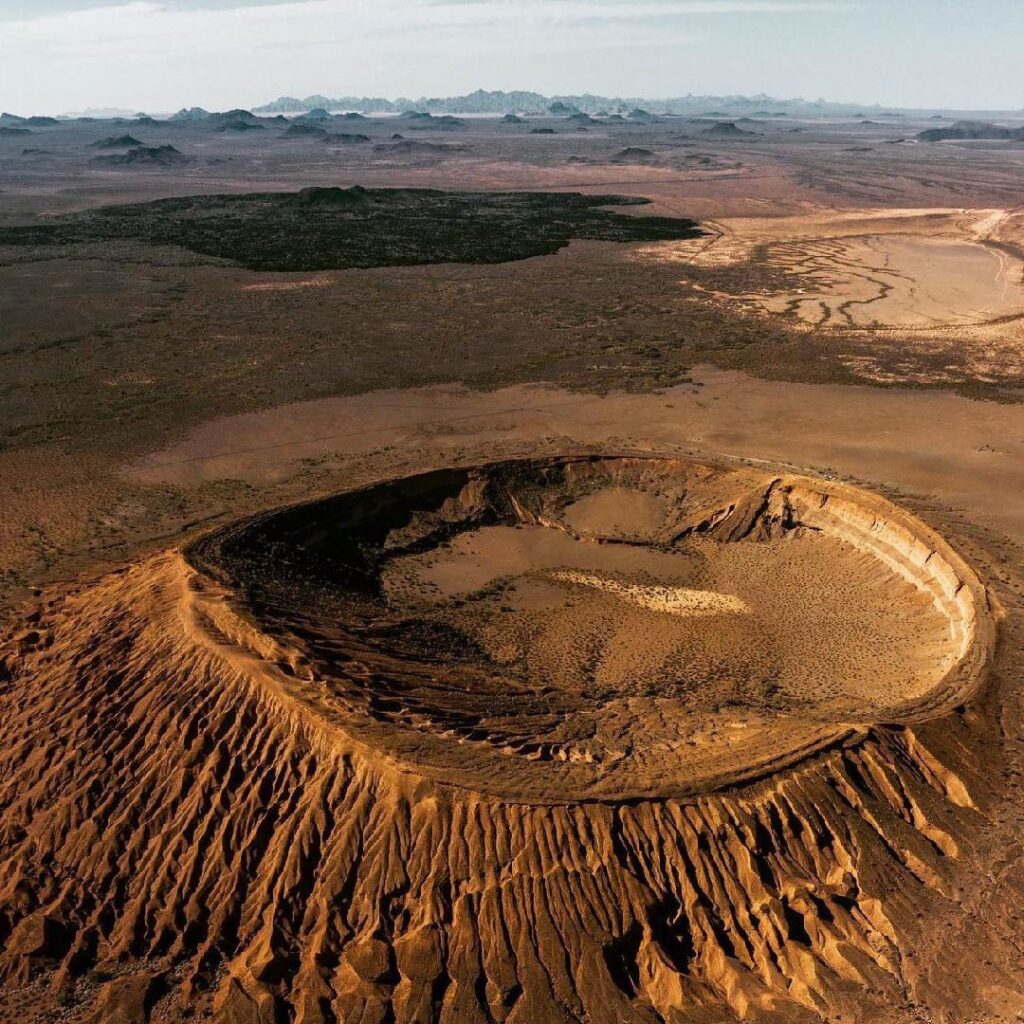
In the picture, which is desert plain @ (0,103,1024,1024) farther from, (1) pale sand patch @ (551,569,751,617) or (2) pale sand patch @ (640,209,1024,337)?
(2) pale sand patch @ (640,209,1024,337)

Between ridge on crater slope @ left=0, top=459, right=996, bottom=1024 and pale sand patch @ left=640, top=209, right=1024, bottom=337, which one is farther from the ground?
ridge on crater slope @ left=0, top=459, right=996, bottom=1024

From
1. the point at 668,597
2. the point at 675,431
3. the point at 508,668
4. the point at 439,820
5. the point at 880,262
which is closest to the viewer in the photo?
the point at 439,820

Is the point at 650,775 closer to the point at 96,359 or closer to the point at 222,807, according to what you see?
the point at 222,807

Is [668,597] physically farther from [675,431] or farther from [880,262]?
[880,262]

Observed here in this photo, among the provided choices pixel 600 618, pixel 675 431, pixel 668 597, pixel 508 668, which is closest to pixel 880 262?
pixel 675 431

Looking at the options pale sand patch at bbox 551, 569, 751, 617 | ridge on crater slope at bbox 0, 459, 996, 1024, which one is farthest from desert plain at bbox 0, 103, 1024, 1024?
pale sand patch at bbox 551, 569, 751, 617

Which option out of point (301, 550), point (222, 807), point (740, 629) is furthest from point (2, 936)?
point (740, 629)
